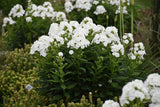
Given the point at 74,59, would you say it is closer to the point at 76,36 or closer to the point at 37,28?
the point at 76,36

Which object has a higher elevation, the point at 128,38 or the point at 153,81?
the point at 128,38

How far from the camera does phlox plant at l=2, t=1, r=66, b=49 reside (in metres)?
4.89

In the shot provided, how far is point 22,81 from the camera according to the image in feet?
12.1

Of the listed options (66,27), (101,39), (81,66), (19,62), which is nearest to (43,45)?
(66,27)

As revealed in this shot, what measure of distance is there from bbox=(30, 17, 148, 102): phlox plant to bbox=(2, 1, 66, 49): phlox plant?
1.93 m

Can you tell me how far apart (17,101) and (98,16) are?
2815mm

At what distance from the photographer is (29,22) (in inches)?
192

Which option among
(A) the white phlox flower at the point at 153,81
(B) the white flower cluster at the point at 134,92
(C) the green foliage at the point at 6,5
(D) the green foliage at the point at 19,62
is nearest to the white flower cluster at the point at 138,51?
(A) the white phlox flower at the point at 153,81

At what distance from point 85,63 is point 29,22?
240cm

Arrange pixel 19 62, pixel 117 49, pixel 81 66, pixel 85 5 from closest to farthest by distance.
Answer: pixel 117 49, pixel 81 66, pixel 19 62, pixel 85 5

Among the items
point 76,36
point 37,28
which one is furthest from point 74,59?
point 37,28

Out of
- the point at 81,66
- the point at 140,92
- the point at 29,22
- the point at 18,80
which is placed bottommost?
the point at 140,92

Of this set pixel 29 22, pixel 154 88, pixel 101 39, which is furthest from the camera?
pixel 29 22

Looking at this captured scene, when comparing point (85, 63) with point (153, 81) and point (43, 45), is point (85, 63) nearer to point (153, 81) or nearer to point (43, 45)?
point (43, 45)
